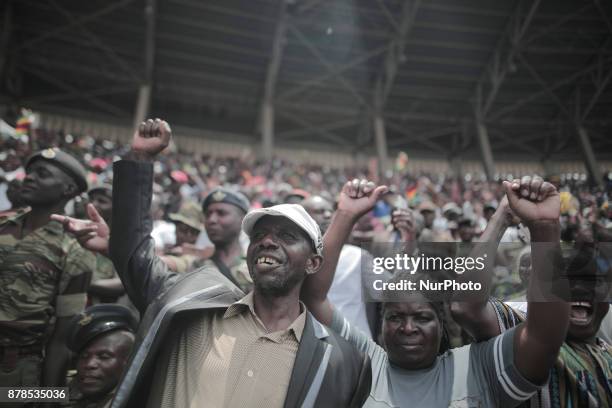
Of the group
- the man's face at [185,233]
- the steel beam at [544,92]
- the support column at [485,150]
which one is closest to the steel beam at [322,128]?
the support column at [485,150]

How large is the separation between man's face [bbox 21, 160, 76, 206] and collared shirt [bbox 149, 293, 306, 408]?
1.50 metres

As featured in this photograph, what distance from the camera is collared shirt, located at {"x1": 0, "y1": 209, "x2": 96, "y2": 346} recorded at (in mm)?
2160

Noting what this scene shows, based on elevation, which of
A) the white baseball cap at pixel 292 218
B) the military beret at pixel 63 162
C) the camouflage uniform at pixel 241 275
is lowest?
the camouflage uniform at pixel 241 275

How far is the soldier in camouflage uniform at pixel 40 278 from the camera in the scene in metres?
2.14

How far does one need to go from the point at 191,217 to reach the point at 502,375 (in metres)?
2.83

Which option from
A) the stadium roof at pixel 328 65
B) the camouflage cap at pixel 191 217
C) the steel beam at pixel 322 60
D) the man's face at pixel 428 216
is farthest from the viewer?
the steel beam at pixel 322 60

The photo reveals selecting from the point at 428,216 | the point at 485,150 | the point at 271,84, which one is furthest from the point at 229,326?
the point at 485,150

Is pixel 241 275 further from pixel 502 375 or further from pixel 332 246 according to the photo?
pixel 502 375

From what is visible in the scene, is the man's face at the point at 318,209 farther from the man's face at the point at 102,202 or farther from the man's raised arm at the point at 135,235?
the man's face at the point at 102,202

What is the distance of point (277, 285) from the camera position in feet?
5.27

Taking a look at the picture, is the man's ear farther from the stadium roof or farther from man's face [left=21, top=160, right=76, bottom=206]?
the stadium roof

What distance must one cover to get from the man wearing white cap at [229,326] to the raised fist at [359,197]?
7.8 inches

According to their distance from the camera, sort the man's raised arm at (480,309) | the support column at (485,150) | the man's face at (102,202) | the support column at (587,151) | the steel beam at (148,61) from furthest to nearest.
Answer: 1. the support column at (485,150)
2. the support column at (587,151)
3. the steel beam at (148,61)
4. the man's face at (102,202)
5. the man's raised arm at (480,309)

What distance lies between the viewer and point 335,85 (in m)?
16.4
